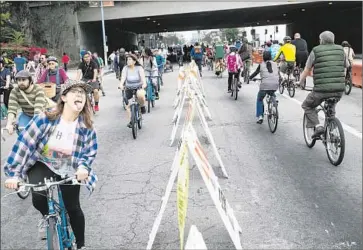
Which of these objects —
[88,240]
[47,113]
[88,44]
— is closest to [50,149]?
[47,113]

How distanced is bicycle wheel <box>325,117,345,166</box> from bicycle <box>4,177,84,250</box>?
4.65 metres

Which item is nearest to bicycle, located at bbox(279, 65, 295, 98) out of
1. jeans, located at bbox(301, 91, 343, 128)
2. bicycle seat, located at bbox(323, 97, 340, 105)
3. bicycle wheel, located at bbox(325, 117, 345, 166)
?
jeans, located at bbox(301, 91, 343, 128)

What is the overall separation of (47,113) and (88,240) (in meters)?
1.73

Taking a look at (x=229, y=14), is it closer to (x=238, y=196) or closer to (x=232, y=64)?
(x=232, y=64)

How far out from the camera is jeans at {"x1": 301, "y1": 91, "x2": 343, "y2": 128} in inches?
304

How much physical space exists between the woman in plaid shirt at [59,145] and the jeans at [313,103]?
4850mm

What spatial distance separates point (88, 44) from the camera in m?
50.1

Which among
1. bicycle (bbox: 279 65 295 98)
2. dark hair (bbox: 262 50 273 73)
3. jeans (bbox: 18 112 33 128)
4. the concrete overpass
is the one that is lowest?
bicycle (bbox: 279 65 295 98)

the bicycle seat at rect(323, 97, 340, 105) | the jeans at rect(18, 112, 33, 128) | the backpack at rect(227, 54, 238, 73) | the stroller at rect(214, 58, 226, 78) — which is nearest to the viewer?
the jeans at rect(18, 112, 33, 128)

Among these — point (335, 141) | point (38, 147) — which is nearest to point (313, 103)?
point (335, 141)

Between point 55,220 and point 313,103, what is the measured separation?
5422 millimetres

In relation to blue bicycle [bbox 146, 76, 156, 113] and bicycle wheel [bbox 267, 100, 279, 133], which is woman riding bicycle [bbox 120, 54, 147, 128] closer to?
bicycle wheel [bbox 267, 100, 279, 133]

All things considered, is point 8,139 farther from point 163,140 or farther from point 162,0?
point 162,0

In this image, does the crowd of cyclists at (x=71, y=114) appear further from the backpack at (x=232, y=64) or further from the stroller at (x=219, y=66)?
the stroller at (x=219, y=66)
